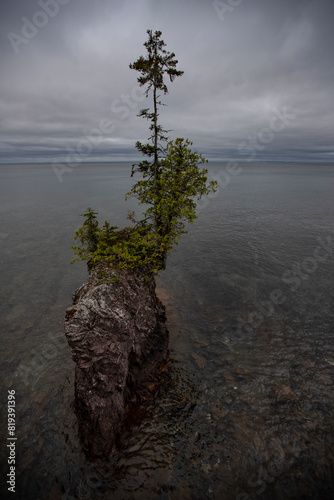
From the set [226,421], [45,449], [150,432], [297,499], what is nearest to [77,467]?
[45,449]

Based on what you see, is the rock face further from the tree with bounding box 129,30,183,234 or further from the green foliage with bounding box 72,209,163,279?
the tree with bounding box 129,30,183,234

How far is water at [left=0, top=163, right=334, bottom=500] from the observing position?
36.7 ft

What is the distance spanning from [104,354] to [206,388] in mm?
7686

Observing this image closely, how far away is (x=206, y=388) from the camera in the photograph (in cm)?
1520

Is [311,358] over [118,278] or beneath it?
beneath

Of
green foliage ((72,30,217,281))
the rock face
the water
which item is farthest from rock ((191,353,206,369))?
green foliage ((72,30,217,281))

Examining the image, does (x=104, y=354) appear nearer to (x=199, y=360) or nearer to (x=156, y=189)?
(x=199, y=360)

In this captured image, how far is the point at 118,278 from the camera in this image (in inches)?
524

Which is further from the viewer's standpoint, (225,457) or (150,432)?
(150,432)

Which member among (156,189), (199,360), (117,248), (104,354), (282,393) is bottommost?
(199,360)

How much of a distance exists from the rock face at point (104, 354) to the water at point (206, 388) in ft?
4.04

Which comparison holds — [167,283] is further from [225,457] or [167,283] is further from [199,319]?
[225,457]

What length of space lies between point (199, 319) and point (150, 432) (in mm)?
10297

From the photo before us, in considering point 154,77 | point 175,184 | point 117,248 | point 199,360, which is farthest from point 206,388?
point 154,77
